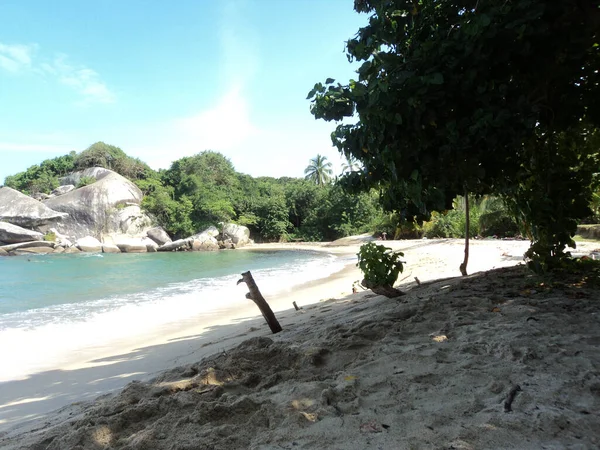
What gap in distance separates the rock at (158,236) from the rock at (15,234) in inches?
395

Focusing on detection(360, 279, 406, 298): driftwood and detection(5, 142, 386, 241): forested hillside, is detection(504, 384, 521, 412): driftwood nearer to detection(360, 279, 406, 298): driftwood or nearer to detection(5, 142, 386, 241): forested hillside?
detection(360, 279, 406, 298): driftwood

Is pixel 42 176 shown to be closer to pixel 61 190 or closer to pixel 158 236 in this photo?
pixel 61 190

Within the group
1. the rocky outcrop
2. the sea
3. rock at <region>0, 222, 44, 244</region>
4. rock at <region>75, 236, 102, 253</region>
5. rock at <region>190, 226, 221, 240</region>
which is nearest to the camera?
the sea

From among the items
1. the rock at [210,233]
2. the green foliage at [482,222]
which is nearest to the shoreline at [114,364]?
the green foliage at [482,222]

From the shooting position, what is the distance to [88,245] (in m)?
37.1

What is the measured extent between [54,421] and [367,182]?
405 centimetres

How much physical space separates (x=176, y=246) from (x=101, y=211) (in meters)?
8.80

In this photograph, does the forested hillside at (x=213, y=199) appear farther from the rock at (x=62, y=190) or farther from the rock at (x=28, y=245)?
the rock at (x=28, y=245)

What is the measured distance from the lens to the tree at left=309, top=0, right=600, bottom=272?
2820 millimetres

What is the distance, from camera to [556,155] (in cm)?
437

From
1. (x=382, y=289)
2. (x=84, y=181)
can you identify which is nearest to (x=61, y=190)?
(x=84, y=181)

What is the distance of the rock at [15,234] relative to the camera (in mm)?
34594

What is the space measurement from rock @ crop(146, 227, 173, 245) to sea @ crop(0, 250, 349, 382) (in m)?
18.7

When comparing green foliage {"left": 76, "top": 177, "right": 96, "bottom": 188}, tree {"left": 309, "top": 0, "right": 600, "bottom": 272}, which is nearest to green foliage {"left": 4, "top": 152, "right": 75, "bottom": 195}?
green foliage {"left": 76, "top": 177, "right": 96, "bottom": 188}
